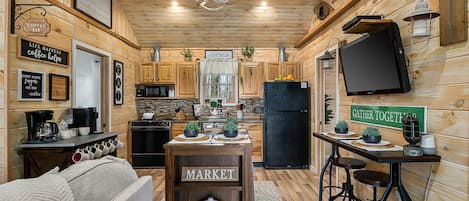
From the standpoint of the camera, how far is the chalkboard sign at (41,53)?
9.59 ft

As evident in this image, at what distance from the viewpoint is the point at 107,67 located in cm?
491

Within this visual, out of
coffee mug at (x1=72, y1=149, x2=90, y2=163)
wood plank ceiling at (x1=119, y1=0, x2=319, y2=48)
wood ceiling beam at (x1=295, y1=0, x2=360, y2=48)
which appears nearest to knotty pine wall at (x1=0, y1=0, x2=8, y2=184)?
coffee mug at (x1=72, y1=149, x2=90, y2=163)

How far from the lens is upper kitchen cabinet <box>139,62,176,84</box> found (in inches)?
245

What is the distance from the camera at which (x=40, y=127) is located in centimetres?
302

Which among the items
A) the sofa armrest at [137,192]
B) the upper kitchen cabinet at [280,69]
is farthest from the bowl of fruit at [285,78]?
the sofa armrest at [137,192]

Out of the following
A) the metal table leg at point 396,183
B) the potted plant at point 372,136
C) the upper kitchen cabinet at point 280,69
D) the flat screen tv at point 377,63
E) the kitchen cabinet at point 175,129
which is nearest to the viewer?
the metal table leg at point 396,183

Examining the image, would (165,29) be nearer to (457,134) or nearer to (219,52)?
(219,52)

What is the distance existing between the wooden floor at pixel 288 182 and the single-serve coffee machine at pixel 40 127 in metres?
1.52

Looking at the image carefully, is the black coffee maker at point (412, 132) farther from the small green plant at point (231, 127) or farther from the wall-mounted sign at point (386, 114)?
the small green plant at point (231, 127)

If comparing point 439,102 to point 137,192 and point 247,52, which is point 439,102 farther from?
point 247,52

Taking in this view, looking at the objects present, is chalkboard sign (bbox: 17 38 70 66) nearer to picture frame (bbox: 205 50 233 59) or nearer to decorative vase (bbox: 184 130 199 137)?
decorative vase (bbox: 184 130 199 137)

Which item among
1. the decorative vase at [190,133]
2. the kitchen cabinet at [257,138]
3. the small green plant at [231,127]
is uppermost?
the small green plant at [231,127]

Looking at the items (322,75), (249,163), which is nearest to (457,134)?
(249,163)

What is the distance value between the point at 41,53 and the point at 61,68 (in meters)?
0.41
